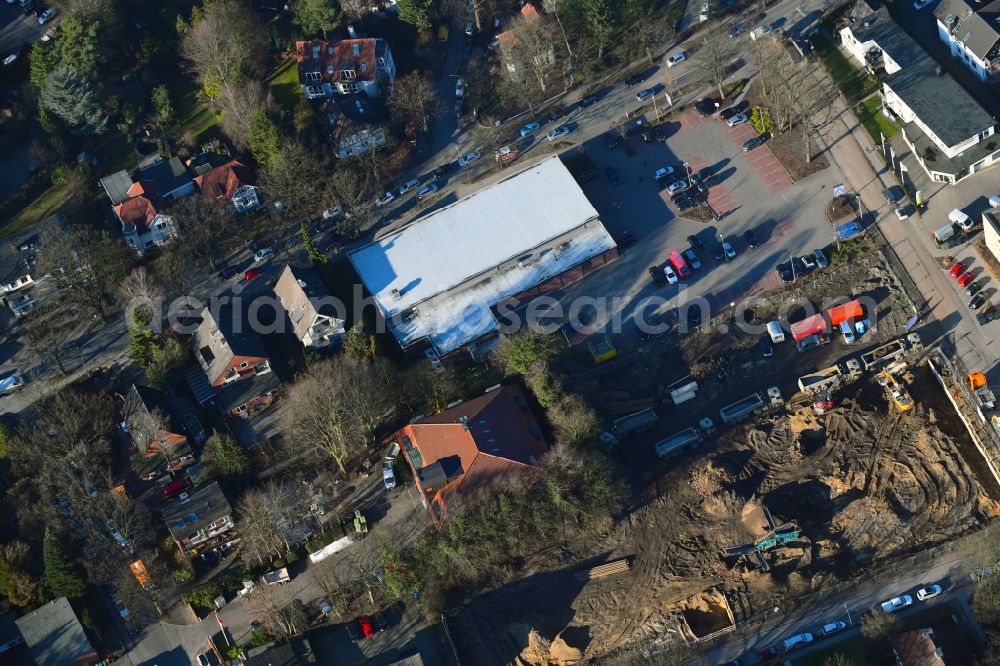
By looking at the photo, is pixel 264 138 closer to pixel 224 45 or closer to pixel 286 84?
pixel 286 84

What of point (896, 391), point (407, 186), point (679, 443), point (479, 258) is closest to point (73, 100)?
point (407, 186)

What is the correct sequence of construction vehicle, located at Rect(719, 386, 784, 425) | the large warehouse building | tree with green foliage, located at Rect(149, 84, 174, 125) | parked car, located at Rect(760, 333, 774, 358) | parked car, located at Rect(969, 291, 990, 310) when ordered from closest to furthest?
construction vehicle, located at Rect(719, 386, 784, 425), parked car, located at Rect(969, 291, 990, 310), parked car, located at Rect(760, 333, 774, 358), the large warehouse building, tree with green foliage, located at Rect(149, 84, 174, 125)

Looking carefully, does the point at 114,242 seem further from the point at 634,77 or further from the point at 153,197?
the point at 634,77

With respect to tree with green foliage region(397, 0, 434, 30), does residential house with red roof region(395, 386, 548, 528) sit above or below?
below

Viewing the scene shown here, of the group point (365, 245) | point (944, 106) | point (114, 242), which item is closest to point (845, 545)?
→ point (944, 106)

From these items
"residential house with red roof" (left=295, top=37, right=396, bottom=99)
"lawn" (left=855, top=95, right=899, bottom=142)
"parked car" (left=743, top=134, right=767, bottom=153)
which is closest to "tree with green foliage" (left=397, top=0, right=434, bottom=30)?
"residential house with red roof" (left=295, top=37, right=396, bottom=99)

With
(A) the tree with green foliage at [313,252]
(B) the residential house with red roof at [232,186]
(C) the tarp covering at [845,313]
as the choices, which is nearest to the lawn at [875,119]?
(C) the tarp covering at [845,313]

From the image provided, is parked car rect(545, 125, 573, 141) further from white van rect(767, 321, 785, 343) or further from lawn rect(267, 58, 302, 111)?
white van rect(767, 321, 785, 343)
